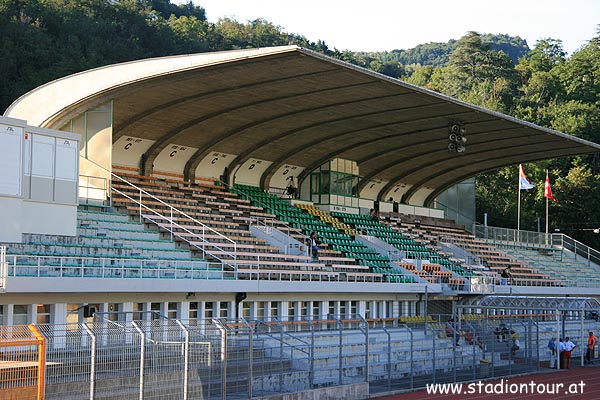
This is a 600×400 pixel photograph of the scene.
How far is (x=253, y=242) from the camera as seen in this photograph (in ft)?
118

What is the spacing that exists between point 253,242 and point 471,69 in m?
96.2

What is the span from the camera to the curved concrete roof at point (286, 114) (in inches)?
1217

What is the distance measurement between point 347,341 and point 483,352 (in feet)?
19.5

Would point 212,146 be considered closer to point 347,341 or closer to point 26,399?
point 347,341

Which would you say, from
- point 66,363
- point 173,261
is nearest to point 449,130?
point 173,261

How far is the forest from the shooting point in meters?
70.8

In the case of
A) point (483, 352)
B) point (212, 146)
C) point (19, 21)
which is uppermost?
point (19, 21)

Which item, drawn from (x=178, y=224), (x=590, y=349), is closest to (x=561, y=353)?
(x=590, y=349)

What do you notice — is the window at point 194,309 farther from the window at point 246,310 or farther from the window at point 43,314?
the window at point 43,314

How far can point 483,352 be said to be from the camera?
28703mm

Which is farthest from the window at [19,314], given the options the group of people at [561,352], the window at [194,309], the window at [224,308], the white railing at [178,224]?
the group of people at [561,352]

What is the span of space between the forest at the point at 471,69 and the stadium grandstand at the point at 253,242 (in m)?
20.2

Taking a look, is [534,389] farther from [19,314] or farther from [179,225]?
[19,314]

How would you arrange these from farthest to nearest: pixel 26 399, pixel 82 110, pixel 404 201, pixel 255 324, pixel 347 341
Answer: pixel 404 201, pixel 82 110, pixel 347 341, pixel 255 324, pixel 26 399
